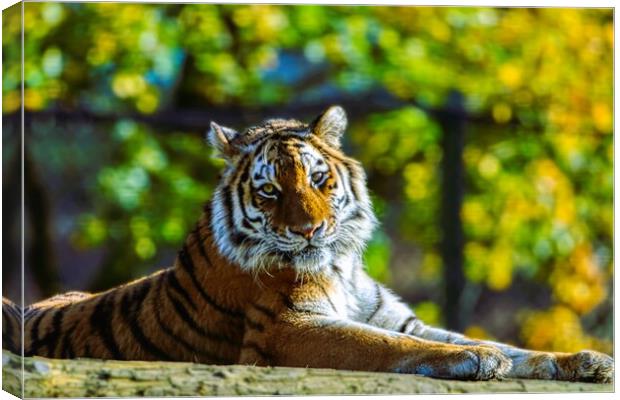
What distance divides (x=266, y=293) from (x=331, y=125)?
0.95 metres

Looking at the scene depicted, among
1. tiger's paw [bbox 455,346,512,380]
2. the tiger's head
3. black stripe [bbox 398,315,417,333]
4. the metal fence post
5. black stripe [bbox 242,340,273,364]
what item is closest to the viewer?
tiger's paw [bbox 455,346,512,380]

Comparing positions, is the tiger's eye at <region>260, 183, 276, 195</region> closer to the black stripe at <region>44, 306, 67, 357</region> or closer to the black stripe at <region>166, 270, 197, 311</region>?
the black stripe at <region>166, 270, 197, 311</region>

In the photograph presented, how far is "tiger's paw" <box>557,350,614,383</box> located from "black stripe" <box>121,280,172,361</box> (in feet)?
6.13

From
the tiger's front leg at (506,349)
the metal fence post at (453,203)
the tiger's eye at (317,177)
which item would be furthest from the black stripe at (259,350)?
the metal fence post at (453,203)

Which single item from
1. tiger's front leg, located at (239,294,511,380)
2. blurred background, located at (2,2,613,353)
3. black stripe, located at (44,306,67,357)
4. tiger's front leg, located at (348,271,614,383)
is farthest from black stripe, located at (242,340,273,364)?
black stripe, located at (44,306,67,357)

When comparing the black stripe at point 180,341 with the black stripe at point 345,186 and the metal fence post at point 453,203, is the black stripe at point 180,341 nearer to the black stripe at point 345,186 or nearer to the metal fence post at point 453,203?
the black stripe at point 345,186

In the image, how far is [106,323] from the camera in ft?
20.4

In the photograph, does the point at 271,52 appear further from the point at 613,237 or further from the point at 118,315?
the point at 613,237

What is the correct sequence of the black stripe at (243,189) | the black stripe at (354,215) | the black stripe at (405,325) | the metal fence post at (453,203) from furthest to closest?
the metal fence post at (453,203), the black stripe at (405,325), the black stripe at (354,215), the black stripe at (243,189)

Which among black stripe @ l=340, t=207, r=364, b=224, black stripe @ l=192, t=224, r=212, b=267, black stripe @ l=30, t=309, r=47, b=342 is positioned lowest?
black stripe @ l=30, t=309, r=47, b=342

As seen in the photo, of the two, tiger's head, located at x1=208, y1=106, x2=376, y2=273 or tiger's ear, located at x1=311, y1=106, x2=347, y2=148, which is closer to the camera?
tiger's head, located at x1=208, y1=106, x2=376, y2=273

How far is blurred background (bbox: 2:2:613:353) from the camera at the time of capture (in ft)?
20.4

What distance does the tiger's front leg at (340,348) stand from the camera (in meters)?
5.62

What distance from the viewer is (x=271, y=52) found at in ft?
21.6
